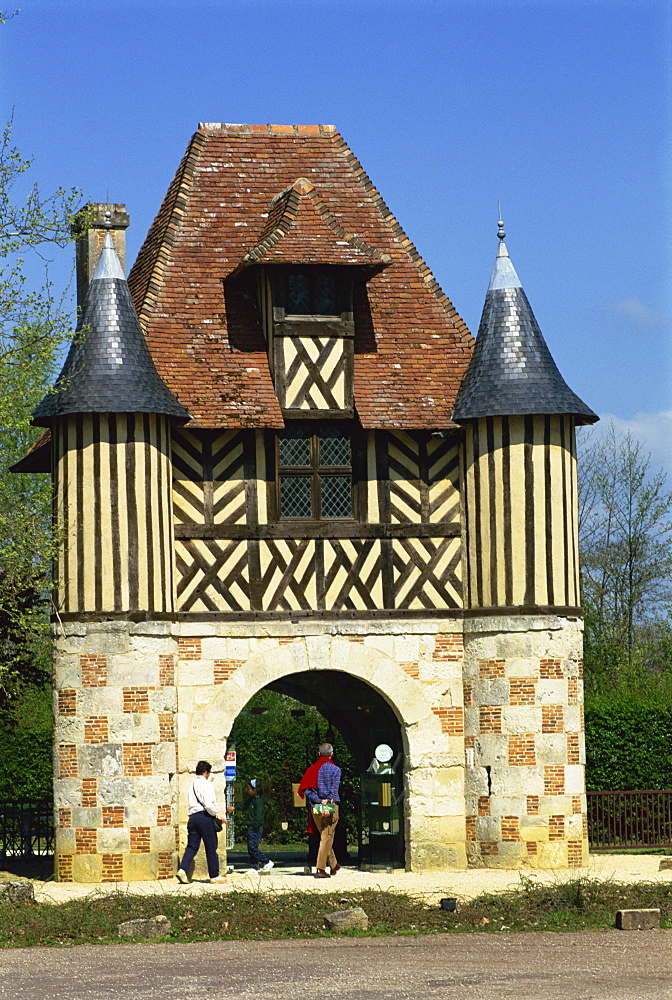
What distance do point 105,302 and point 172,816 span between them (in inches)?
248

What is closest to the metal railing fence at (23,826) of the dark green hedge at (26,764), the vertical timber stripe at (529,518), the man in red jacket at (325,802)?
the dark green hedge at (26,764)

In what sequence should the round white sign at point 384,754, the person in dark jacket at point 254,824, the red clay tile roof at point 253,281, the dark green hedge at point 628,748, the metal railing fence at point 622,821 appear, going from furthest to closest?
the dark green hedge at point 628,748, the metal railing fence at point 622,821, the round white sign at point 384,754, the red clay tile roof at point 253,281, the person in dark jacket at point 254,824

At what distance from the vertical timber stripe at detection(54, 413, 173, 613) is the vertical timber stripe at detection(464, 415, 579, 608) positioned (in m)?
4.04

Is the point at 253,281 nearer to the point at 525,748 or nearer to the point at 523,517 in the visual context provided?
the point at 523,517

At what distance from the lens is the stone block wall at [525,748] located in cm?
2059

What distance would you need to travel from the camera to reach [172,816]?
2009 cm

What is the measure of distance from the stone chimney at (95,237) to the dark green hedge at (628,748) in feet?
32.2

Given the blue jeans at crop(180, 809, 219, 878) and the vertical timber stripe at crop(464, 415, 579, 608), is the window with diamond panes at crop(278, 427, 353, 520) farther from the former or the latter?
the blue jeans at crop(180, 809, 219, 878)

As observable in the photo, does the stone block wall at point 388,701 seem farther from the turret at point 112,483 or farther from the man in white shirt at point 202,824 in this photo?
the man in white shirt at point 202,824

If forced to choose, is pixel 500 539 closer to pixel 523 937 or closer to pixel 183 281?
pixel 183 281

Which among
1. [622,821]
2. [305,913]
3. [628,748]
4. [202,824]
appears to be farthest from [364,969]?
[628,748]

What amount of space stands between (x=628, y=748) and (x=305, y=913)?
34.5 feet

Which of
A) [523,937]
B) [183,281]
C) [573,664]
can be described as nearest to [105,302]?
[183,281]

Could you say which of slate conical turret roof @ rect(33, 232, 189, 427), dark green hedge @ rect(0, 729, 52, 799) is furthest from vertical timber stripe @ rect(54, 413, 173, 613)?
dark green hedge @ rect(0, 729, 52, 799)
